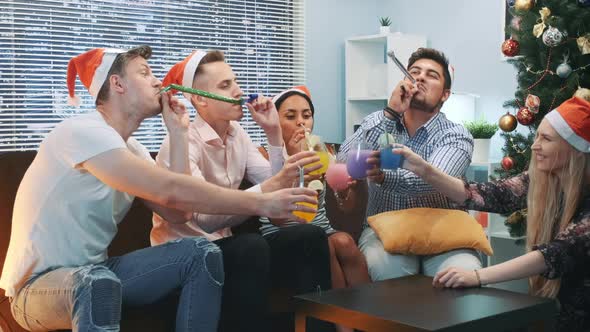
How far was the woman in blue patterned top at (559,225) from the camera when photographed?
2.21 m

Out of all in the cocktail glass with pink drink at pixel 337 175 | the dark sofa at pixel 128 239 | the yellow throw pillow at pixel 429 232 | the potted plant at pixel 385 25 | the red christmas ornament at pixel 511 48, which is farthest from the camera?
the potted plant at pixel 385 25

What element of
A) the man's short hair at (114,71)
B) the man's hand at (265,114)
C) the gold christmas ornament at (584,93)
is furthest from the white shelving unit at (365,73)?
the man's short hair at (114,71)

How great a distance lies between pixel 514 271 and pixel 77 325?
1.30 metres

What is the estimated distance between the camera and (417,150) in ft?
9.86

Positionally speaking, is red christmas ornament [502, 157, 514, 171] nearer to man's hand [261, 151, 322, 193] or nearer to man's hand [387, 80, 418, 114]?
man's hand [387, 80, 418, 114]

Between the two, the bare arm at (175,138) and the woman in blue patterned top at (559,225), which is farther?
the bare arm at (175,138)

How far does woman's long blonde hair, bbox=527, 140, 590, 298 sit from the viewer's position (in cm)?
231

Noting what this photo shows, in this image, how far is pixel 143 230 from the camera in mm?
2750

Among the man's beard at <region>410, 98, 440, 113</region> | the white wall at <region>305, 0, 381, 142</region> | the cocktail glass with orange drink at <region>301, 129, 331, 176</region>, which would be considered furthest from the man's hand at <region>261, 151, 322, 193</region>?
the white wall at <region>305, 0, 381, 142</region>

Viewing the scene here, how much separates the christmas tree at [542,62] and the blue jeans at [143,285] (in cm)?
215

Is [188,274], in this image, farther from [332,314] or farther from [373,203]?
[373,203]

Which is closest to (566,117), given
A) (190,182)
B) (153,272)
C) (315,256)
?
(315,256)

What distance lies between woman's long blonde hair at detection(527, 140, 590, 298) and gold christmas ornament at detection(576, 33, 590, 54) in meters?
1.32

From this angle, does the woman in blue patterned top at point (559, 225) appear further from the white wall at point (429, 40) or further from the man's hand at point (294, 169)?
the white wall at point (429, 40)
